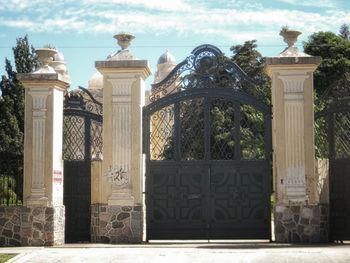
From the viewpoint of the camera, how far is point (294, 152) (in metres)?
13.3

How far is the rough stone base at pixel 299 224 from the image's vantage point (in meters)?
13.2

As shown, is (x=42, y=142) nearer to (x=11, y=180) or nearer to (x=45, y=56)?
(x=11, y=180)

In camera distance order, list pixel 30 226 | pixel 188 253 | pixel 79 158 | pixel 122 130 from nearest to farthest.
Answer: pixel 188 253 → pixel 30 226 → pixel 122 130 → pixel 79 158

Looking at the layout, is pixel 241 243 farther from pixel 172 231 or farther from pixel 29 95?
pixel 29 95

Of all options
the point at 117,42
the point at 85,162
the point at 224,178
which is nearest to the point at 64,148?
the point at 85,162

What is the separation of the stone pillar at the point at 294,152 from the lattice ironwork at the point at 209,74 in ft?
2.62

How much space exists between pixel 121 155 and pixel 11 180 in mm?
2685

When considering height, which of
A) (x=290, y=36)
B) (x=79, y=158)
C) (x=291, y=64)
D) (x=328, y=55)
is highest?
(x=328, y=55)

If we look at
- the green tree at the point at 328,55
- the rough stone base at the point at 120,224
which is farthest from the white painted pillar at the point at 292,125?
the green tree at the point at 328,55

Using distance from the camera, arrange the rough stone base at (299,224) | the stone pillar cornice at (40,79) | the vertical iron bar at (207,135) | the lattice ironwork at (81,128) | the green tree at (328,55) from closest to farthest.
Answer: the rough stone base at (299,224) < the stone pillar cornice at (40,79) < the vertical iron bar at (207,135) < the lattice ironwork at (81,128) < the green tree at (328,55)

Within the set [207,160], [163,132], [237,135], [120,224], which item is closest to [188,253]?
[120,224]

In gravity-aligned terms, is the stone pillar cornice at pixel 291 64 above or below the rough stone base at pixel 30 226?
above

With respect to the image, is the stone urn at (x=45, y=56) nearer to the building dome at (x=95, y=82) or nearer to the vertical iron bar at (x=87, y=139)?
the vertical iron bar at (x=87, y=139)

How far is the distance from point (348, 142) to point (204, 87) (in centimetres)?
353
